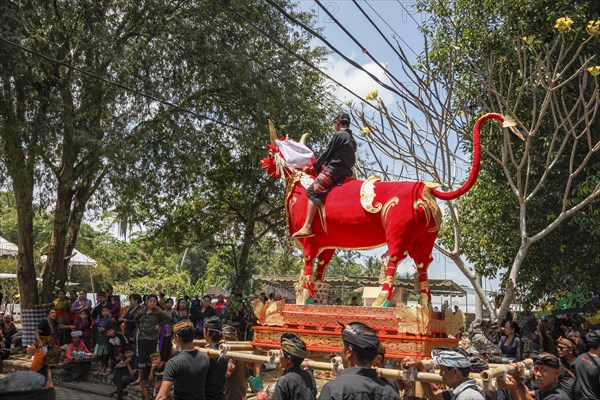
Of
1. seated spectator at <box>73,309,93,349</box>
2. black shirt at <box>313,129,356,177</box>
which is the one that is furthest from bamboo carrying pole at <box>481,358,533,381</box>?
seated spectator at <box>73,309,93,349</box>

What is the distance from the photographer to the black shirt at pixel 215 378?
6.10 metres

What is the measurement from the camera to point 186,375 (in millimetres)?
5527

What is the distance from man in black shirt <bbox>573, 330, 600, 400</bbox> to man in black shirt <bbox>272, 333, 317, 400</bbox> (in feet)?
7.86

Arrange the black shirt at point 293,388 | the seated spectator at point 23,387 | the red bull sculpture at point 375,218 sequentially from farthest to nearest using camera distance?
1. the red bull sculpture at point 375,218
2. the black shirt at point 293,388
3. the seated spectator at point 23,387

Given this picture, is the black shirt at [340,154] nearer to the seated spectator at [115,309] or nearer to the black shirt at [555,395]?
the black shirt at [555,395]

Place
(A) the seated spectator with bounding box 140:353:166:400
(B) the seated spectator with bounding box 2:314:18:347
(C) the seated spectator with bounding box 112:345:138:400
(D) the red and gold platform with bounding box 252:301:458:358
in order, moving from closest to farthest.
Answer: (D) the red and gold platform with bounding box 252:301:458:358 < (A) the seated spectator with bounding box 140:353:166:400 < (C) the seated spectator with bounding box 112:345:138:400 < (B) the seated spectator with bounding box 2:314:18:347

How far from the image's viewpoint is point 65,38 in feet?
49.0

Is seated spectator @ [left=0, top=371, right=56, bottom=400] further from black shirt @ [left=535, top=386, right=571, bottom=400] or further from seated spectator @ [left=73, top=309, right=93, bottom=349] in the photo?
seated spectator @ [left=73, top=309, right=93, bottom=349]

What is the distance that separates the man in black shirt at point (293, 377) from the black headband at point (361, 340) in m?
0.76

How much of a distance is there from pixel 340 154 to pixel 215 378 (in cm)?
285

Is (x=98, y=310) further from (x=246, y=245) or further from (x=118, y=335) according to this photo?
(x=246, y=245)

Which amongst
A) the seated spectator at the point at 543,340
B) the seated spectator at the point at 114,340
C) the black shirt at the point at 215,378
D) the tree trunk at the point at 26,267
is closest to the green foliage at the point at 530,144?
the seated spectator at the point at 543,340

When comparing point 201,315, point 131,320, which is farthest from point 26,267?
point 131,320

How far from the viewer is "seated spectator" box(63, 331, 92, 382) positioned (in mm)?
14055
